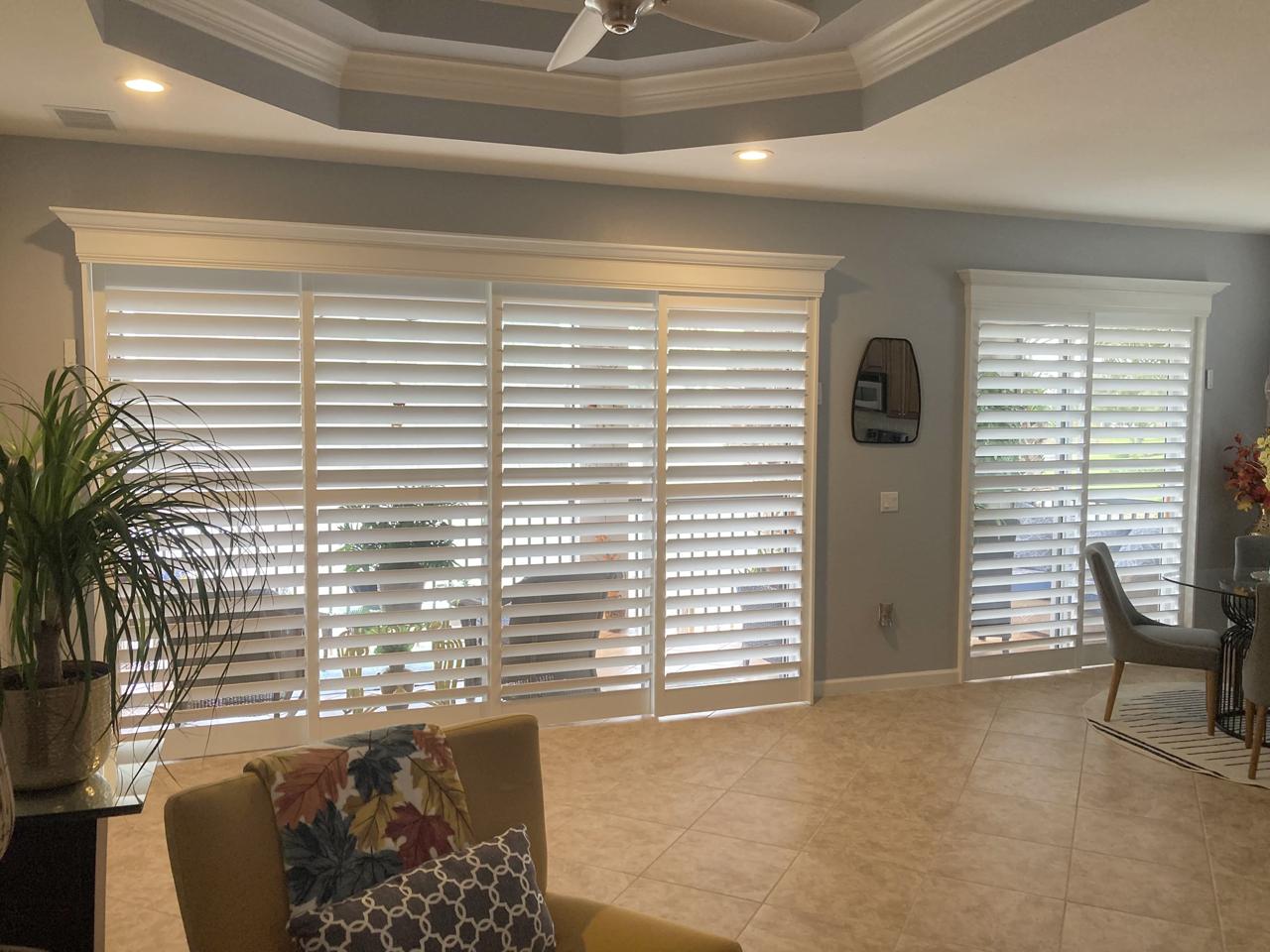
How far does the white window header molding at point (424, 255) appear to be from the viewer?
396cm

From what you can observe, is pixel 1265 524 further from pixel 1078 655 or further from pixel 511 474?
pixel 511 474

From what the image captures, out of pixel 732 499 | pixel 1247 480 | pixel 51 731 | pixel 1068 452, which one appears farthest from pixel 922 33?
pixel 1247 480

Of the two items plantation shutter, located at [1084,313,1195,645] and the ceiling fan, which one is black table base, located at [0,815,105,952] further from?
plantation shutter, located at [1084,313,1195,645]

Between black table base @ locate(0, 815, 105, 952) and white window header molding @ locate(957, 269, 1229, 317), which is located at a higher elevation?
white window header molding @ locate(957, 269, 1229, 317)

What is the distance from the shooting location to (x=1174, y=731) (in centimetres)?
472

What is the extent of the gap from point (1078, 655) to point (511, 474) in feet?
11.7

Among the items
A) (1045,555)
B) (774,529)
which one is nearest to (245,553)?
(774,529)

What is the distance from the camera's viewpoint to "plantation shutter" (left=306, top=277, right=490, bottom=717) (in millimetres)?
4297

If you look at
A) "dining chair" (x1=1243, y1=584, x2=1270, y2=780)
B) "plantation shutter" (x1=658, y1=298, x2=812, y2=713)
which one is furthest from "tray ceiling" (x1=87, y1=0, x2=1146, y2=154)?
"dining chair" (x1=1243, y1=584, x2=1270, y2=780)

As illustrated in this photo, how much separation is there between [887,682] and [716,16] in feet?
13.1

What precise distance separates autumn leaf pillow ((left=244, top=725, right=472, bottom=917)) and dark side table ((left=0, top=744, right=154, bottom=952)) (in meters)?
0.44

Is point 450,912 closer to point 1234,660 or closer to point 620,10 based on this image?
point 620,10

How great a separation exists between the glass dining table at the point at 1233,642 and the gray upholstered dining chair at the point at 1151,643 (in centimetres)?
7

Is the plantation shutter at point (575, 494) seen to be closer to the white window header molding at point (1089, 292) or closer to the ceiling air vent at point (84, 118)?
the ceiling air vent at point (84, 118)
